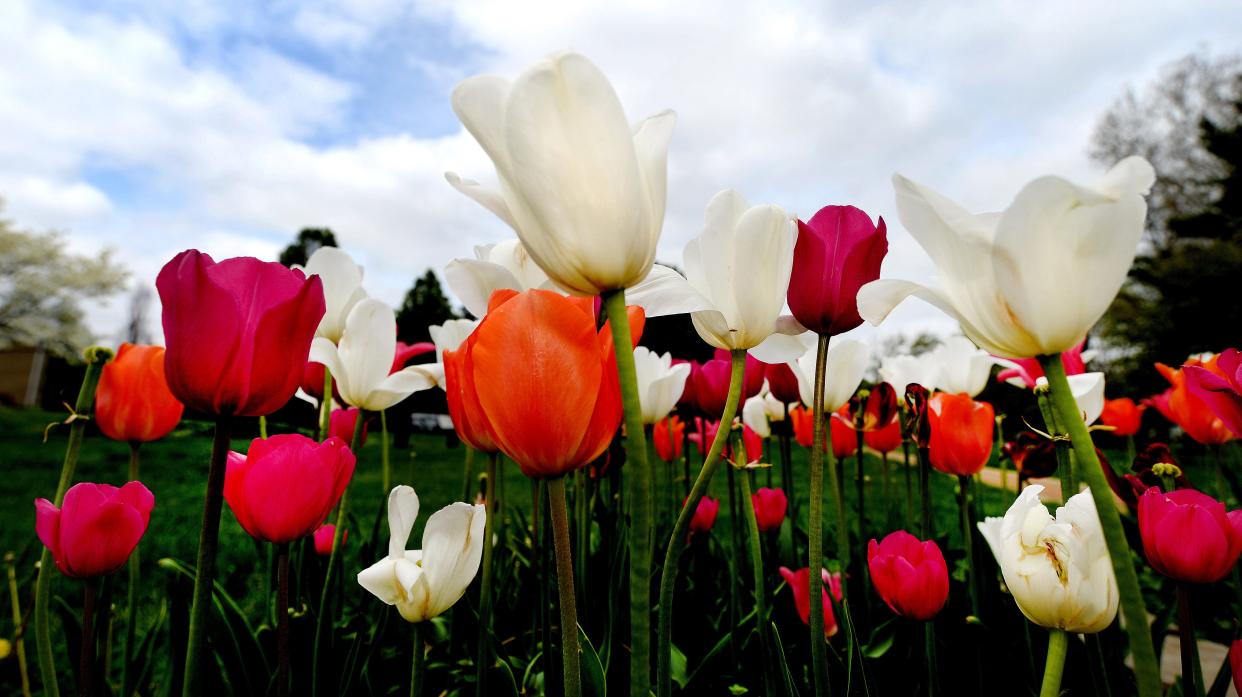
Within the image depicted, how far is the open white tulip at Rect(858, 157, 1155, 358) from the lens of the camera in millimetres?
461

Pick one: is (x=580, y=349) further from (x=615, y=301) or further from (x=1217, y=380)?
(x=1217, y=380)

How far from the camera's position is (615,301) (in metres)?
0.54

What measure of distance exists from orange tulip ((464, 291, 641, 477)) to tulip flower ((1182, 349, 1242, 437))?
0.77m

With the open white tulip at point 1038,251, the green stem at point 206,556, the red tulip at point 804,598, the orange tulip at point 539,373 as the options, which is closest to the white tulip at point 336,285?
the green stem at point 206,556

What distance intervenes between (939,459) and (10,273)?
90.5ft

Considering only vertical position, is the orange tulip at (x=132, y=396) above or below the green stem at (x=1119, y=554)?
above

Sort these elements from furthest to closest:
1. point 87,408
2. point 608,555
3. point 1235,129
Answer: point 1235,129
point 608,555
point 87,408

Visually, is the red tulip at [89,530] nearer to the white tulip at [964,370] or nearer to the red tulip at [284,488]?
the red tulip at [284,488]

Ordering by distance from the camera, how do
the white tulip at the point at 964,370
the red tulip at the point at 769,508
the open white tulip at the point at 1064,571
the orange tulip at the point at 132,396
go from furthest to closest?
the white tulip at the point at 964,370
the red tulip at the point at 769,508
the orange tulip at the point at 132,396
the open white tulip at the point at 1064,571

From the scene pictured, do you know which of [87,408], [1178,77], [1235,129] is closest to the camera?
[87,408]

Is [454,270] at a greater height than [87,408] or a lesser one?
greater

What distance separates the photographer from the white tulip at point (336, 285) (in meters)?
1.45

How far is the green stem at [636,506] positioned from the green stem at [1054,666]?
0.42 metres

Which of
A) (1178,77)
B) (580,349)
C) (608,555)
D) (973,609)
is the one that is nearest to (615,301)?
(580,349)
